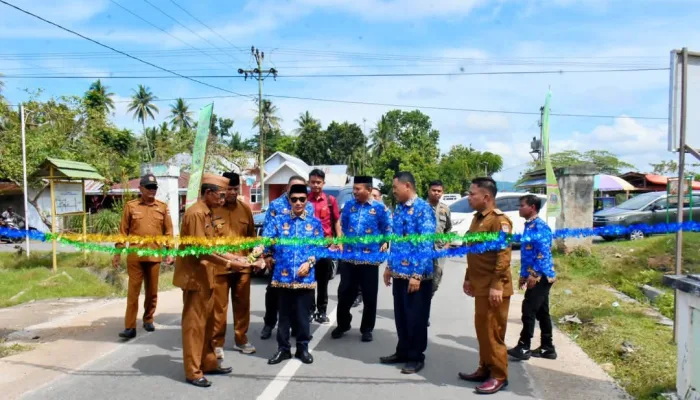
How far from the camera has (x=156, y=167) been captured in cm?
1064

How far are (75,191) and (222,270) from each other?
23.2 feet

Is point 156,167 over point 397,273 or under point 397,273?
over

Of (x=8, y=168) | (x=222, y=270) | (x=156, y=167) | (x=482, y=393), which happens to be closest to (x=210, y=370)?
(x=222, y=270)

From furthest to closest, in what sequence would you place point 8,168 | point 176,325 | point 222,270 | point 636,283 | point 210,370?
point 8,168
point 636,283
point 176,325
point 222,270
point 210,370

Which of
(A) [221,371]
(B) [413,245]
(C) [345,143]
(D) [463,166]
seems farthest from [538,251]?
(C) [345,143]

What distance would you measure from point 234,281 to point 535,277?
10.1 feet

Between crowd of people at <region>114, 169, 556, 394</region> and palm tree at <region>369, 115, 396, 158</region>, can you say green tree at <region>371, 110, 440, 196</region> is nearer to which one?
palm tree at <region>369, 115, 396, 158</region>

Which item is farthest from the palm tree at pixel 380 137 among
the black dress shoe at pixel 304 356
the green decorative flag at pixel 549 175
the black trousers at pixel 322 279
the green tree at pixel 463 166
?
the black dress shoe at pixel 304 356

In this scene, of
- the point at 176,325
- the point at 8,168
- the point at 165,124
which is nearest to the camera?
the point at 176,325

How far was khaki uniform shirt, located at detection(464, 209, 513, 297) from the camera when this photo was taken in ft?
13.8

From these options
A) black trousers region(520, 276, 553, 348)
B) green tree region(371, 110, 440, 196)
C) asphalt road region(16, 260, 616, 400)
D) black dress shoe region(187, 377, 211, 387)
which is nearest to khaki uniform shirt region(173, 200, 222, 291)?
black dress shoe region(187, 377, 211, 387)

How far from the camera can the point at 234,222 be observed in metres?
5.27

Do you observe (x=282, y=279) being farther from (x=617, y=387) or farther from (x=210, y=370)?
(x=617, y=387)

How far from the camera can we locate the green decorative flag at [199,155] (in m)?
5.09
